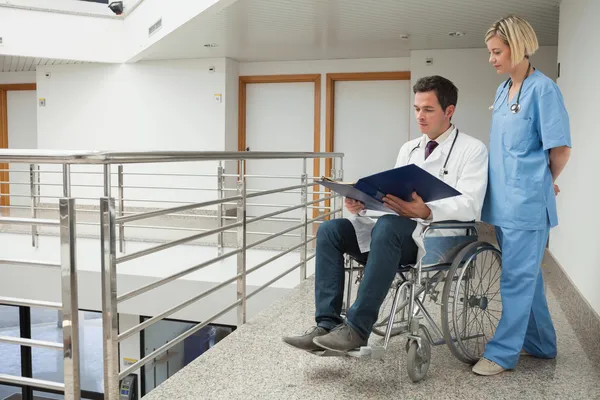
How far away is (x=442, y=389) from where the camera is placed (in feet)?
6.54

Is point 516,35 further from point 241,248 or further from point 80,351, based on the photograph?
point 80,351

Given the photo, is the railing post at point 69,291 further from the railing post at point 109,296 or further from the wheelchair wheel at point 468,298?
the wheelchair wheel at point 468,298

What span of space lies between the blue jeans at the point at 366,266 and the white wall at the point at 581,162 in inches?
43.5

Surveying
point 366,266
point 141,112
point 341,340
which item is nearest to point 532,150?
point 366,266

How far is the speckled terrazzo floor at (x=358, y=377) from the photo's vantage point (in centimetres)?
195

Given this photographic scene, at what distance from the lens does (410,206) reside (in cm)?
201

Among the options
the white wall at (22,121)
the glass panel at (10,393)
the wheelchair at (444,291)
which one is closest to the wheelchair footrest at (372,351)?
the wheelchair at (444,291)

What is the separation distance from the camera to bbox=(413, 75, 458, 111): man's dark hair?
7.22ft

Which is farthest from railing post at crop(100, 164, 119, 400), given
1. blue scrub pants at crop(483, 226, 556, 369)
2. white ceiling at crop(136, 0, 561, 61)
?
white ceiling at crop(136, 0, 561, 61)

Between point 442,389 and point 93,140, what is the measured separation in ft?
22.9

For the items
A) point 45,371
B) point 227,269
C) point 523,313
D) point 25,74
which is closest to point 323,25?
point 227,269

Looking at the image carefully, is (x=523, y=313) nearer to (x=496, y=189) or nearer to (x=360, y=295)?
(x=496, y=189)

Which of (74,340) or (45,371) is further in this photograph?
(45,371)

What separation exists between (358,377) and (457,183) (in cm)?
80
